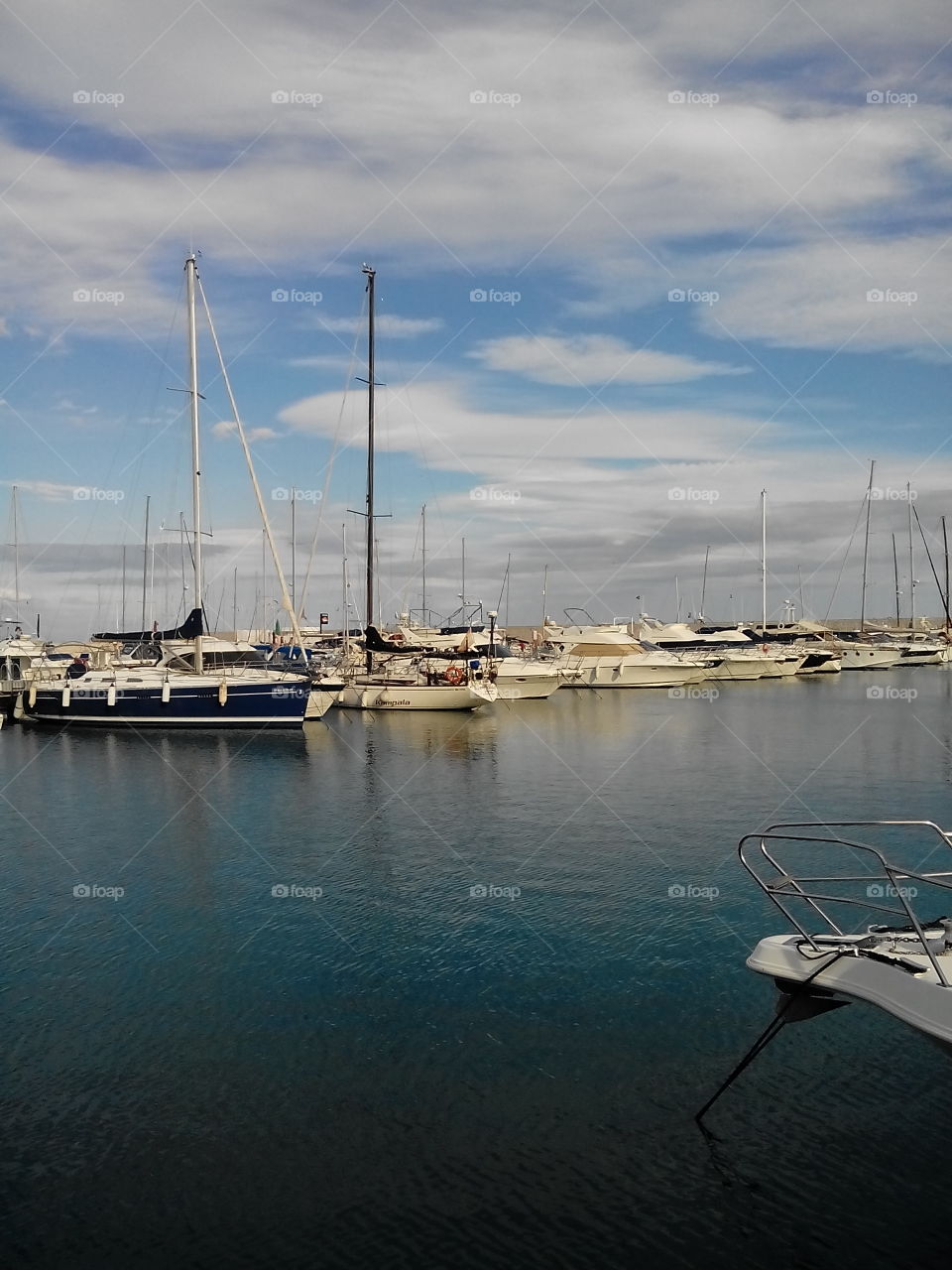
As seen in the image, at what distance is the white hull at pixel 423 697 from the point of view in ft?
224

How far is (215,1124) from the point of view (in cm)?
1216

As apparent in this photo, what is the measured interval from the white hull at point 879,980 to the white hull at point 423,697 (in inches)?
2231

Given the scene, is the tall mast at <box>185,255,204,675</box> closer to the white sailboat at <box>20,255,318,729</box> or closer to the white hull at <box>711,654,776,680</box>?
the white sailboat at <box>20,255,318,729</box>

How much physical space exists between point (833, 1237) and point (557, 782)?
95.9 ft

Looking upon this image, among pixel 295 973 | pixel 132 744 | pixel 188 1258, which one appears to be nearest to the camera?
pixel 188 1258

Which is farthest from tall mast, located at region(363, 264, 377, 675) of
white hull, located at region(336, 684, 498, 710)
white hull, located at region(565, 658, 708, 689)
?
white hull, located at region(565, 658, 708, 689)

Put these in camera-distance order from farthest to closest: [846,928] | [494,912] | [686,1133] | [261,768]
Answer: [261,768] < [494,912] < [846,928] < [686,1133]

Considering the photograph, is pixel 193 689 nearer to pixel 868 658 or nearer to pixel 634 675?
pixel 634 675

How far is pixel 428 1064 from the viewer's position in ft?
45.0

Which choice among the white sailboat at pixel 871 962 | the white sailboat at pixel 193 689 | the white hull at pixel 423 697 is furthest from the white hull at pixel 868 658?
A: the white sailboat at pixel 871 962

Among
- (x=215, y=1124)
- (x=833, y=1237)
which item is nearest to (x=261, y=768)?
(x=215, y=1124)

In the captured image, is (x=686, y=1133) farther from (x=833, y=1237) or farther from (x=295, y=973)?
(x=295, y=973)

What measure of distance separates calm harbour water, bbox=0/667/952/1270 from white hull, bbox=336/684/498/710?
37.0 metres

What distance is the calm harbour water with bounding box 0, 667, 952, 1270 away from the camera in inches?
400
